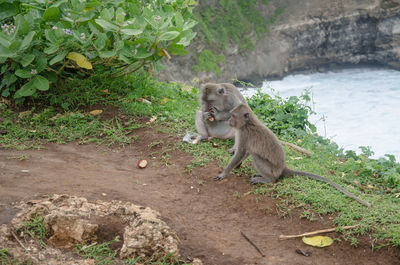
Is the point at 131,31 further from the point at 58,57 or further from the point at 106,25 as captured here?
the point at 58,57

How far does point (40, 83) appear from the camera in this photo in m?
5.87

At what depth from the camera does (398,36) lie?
804 inches

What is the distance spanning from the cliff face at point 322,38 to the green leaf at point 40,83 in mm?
14523

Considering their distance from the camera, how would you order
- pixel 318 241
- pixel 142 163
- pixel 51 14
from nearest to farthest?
pixel 318 241 < pixel 142 163 < pixel 51 14

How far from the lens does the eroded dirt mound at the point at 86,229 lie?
126 inches

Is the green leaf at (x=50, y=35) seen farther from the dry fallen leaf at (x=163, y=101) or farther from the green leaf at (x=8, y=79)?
the dry fallen leaf at (x=163, y=101)

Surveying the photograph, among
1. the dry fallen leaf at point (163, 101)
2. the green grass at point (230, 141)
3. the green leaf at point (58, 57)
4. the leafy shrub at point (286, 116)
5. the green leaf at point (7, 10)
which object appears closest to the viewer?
the green grass at point (230, 141)

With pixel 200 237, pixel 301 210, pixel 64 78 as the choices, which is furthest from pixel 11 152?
pixel 301 210

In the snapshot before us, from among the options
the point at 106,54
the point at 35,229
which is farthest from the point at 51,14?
the point at 35,229

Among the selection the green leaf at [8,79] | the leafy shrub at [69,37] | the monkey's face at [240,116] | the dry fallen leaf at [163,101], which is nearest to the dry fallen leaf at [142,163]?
the monkey's face at [240,116]

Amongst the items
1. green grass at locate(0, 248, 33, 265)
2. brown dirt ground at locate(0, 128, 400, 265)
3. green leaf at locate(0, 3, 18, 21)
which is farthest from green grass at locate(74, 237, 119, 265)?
green leaf at locate(0, 3, 18, 21)

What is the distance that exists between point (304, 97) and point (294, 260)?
12.4 feet

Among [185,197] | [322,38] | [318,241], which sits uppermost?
[185,197]

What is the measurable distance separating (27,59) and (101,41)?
106 cm
